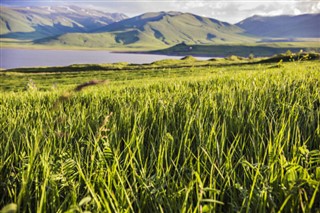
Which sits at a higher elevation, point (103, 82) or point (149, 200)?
point (103, 82)

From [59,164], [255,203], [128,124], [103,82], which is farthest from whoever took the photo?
[128,124]

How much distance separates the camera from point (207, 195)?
1694 mm

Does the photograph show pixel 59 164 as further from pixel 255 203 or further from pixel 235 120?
pixel 235 120

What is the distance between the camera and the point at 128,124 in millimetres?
2777

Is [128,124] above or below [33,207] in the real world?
above

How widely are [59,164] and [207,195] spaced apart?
35.0 inches

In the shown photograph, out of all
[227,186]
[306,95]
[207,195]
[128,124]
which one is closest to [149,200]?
[207,195]

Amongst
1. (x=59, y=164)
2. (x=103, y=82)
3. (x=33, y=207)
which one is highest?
(x=103, y=82)

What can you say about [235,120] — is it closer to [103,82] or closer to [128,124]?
[128,124]

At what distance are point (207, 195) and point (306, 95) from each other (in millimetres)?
2487

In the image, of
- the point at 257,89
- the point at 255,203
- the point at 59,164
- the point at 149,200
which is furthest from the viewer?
the point at 257,89

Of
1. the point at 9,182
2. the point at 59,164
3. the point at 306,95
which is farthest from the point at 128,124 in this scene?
the point at 306,95

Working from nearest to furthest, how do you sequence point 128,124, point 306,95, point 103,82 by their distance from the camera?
1. point 103,82
2. point 128,124
3. point 306,95

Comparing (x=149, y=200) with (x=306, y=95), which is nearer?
(x=149, y=200)
